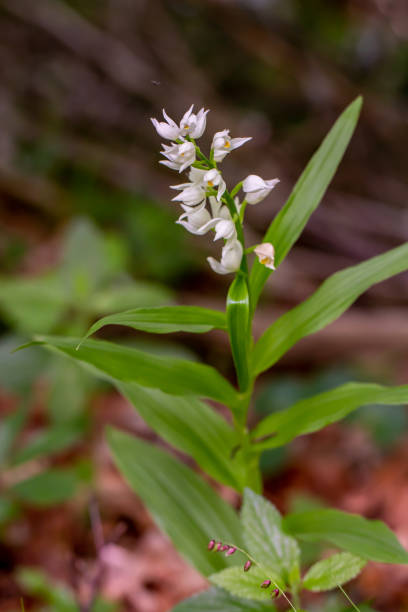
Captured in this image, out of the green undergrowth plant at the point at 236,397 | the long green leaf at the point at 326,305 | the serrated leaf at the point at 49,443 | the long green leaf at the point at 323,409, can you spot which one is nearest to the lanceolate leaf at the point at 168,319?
the green undergrowth plant at the point at 236,397

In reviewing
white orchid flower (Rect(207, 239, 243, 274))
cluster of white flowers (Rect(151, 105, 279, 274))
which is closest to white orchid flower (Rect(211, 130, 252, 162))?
cluster of white flowers (Rect(151, 105, 279, 274))

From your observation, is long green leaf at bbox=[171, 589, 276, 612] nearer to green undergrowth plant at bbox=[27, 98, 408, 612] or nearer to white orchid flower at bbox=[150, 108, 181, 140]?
green undergrowth plant at bbox=[27, 98, 408, 612]

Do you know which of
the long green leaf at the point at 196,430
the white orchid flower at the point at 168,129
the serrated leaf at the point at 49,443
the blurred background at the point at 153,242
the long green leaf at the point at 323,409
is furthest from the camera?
the blurred background at the point at 153,242

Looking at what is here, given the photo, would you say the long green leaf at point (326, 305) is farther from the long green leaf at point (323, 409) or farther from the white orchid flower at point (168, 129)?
the white orchid flower at point (168, 129)

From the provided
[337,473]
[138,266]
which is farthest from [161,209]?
[337,473]

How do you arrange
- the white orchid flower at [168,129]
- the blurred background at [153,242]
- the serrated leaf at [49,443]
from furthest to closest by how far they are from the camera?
the blurred background at [153,242] → the serrated leaf at [49,443] → the white orchid flower at [168,129]

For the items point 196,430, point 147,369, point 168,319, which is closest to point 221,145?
point 168,319
